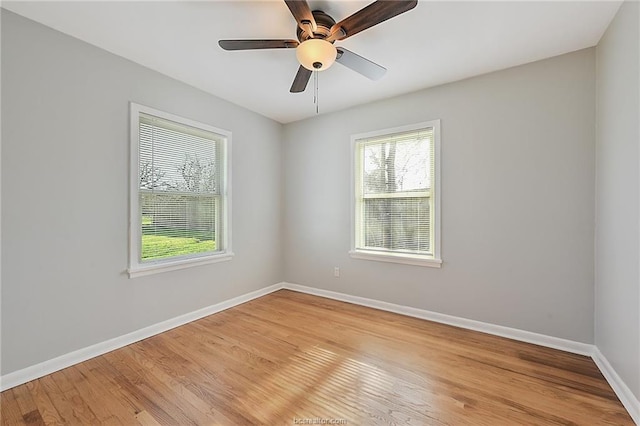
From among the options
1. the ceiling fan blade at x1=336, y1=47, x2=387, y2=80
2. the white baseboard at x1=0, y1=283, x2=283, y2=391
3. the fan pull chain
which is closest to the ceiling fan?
the ceiling fan blade at x1=336, y1=47, x2=387, y2=80

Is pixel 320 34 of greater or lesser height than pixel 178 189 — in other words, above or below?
above

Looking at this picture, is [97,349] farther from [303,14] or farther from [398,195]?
[398,195]

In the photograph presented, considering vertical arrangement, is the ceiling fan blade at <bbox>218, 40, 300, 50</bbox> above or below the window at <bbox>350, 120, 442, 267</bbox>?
Answer: above

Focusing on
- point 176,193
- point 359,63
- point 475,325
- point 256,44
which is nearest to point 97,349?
point 176,193

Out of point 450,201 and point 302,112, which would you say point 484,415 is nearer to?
point 450,201

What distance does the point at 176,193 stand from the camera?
295cm

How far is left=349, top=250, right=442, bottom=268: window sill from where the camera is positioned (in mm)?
3012

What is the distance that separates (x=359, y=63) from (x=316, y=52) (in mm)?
445

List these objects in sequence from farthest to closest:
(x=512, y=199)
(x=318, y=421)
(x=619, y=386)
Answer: (x=512, y=199)
(x=619, y=386)
(x=318, y=421)

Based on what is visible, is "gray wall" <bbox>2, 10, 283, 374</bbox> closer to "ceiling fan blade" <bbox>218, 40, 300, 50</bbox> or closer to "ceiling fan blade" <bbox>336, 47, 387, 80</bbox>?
"ceiling fan blade" <bbox>218, 40, 300, 50</bbox>

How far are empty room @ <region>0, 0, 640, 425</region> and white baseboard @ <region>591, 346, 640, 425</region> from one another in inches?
0.9

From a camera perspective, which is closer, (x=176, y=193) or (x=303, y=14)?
(x=303, y=14)

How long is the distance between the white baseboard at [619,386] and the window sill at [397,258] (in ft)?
4.40

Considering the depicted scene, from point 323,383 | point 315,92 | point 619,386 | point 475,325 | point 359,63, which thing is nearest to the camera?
point 619,386
